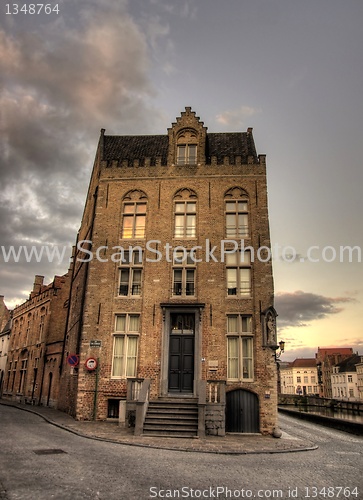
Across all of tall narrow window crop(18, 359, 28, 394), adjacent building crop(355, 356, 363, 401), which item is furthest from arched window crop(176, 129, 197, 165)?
adjacent building crop(355, 356, 363, 401)

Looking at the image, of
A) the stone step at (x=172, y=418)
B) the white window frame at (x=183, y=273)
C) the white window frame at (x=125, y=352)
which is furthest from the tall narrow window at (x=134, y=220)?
the stone step at (x=172, y=418)

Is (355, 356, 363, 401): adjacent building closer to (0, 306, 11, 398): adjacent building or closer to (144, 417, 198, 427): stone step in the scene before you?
(0, 306, 11, 398): adjacent building

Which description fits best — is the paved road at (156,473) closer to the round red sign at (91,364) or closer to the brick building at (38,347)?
the round red sign at (91,364)

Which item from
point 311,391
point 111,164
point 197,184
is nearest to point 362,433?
point 197,184

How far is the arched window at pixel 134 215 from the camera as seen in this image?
67.1 ft

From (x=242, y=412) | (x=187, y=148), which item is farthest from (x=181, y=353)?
(x=187, y=148)

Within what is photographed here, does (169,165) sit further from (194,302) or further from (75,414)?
(75,414)

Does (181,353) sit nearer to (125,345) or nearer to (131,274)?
(125,345)

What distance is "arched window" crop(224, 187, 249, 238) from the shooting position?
19906 mm

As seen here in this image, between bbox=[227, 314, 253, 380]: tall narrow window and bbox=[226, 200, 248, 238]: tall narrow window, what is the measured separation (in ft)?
13.8

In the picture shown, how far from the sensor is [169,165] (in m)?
21.1

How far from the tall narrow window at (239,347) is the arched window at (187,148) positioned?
8832mm

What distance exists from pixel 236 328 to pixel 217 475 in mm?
9809

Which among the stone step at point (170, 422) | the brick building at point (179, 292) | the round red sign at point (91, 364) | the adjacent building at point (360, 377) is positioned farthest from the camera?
the adjacent building at point (360, 377)
